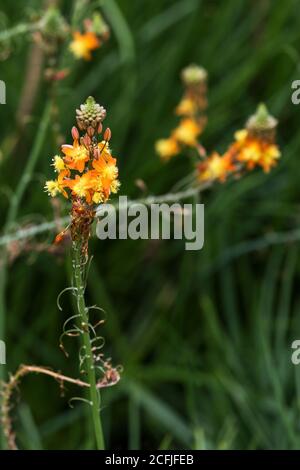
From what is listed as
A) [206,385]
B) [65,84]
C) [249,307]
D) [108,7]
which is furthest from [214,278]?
[108,7]

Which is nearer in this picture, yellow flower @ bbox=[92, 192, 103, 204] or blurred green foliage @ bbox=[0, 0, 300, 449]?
yellow flower @ bbox=[92, 192, 103, 204]

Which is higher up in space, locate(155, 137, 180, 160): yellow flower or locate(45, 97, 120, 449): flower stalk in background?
locate(155, 137, 180, 160): yellow flower

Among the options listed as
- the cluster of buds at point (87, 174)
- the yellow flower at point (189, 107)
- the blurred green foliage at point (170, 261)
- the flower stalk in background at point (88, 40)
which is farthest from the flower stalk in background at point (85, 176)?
the blurred green foliage at point (170, 261)

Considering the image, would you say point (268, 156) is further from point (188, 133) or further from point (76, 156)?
point (76, 156)

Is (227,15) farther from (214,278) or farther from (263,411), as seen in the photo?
(263,411)

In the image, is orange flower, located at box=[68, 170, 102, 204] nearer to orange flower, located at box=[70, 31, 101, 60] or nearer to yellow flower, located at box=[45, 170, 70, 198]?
yellow flower, located at box=[45, 170, 70, 198]

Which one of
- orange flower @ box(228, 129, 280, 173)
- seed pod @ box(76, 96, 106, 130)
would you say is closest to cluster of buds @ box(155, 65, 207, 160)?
orange flower @ box(228, 129, 280, 173)
